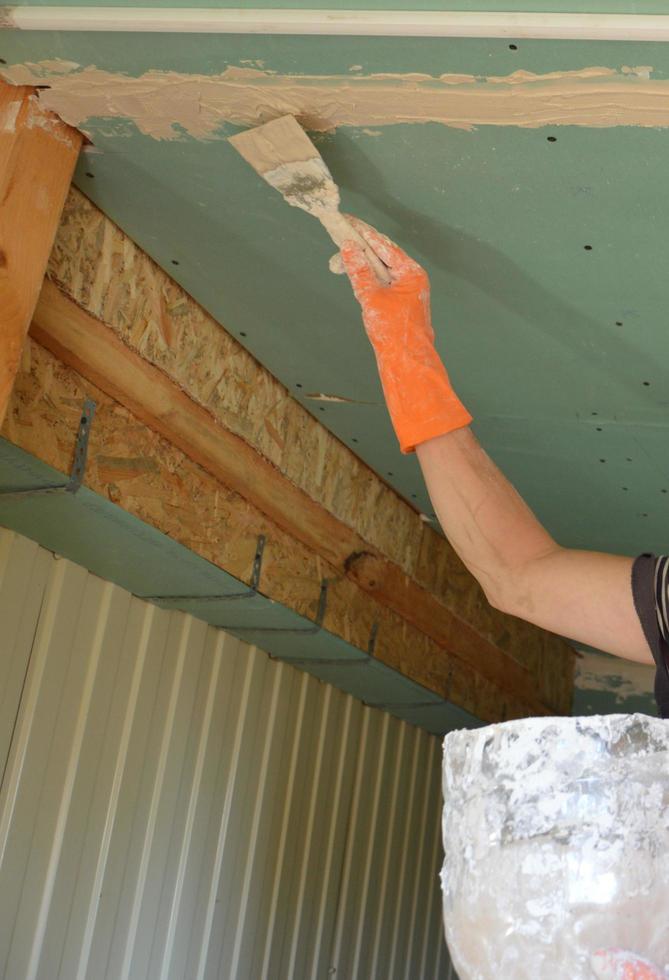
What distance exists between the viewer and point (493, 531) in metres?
1.88

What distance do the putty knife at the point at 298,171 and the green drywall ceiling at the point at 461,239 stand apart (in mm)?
60

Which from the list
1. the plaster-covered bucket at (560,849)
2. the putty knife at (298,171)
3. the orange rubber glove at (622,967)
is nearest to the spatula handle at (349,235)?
the putty knife at (298,171)

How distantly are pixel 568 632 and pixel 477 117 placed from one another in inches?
37.1

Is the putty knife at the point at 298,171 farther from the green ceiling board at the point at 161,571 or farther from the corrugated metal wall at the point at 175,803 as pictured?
the corrugated metal wall at the point at 175,803

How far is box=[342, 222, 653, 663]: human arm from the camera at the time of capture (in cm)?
176

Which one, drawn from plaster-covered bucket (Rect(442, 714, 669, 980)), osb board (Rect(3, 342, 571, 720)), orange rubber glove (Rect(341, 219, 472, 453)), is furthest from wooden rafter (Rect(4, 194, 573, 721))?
plaster-covered bucket (Rect(442, 714, 669, 980))

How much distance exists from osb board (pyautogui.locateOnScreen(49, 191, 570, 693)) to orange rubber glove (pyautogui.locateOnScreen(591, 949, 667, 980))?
1.74 meters

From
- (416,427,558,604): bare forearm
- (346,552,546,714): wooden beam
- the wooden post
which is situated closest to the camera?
(416,427,558,604): bare forearm

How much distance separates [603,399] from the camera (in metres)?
3.08

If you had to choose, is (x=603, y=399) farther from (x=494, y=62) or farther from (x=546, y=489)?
(x=494, y=62)

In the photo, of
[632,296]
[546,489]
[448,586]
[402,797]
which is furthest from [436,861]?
[632,296]

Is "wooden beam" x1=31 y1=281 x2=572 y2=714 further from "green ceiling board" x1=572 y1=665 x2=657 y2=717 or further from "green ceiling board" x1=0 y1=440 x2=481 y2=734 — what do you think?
"green ceiling board" x1=572 y1=665 x2=657 y2=717

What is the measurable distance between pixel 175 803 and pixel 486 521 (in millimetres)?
2138

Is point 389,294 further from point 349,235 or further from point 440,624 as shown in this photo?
point 440,624
